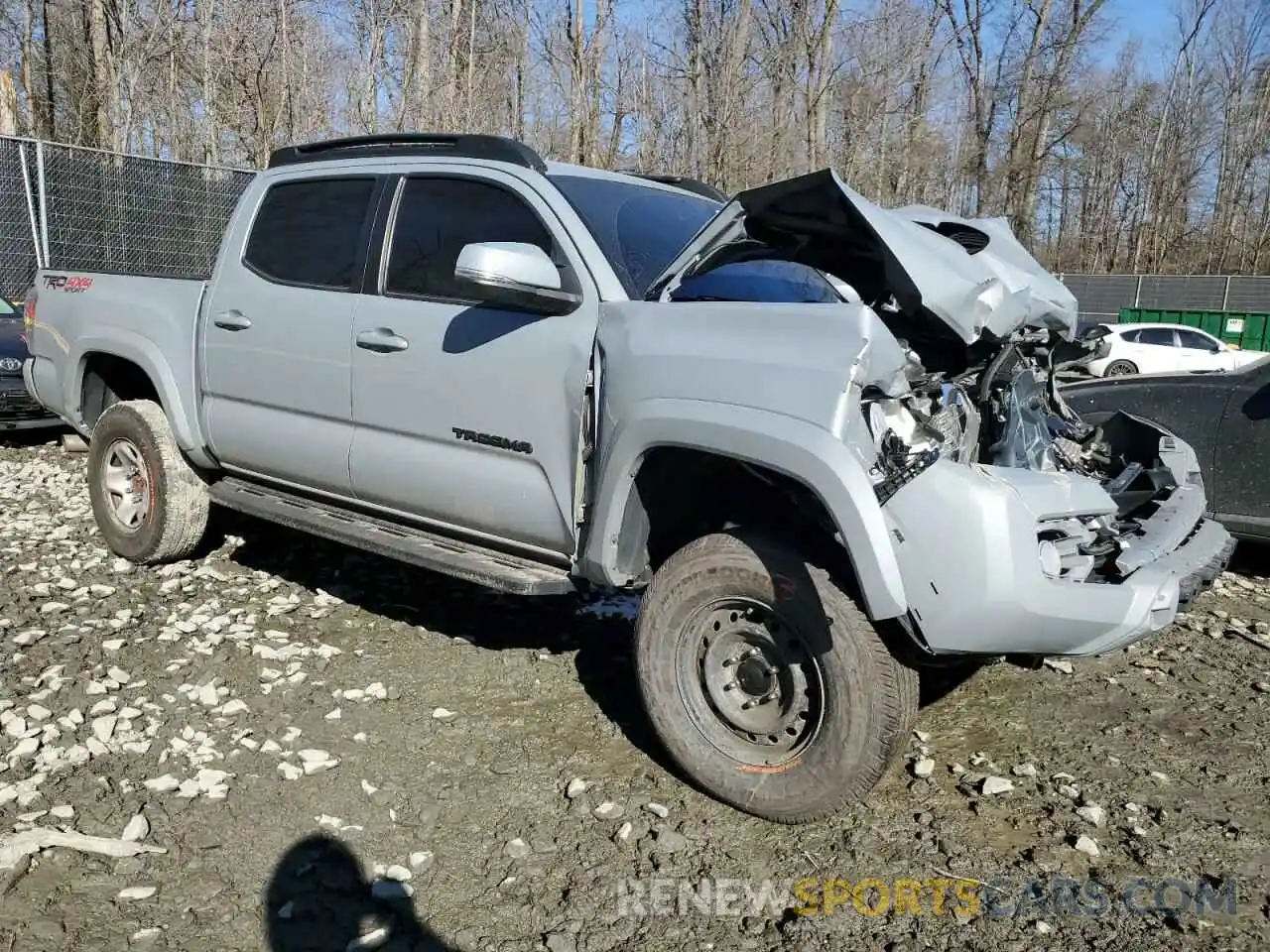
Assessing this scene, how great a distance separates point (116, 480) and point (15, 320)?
5.04 metres

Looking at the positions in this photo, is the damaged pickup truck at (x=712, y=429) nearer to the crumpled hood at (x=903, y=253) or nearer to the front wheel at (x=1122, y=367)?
the crumpled hood at (x=903, y=253)

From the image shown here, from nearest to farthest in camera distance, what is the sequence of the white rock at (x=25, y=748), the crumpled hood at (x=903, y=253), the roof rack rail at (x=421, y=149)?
the crumpled hood at (x=903, y=253) < the white rock at (x=25, y=748) < the roof rack rail at (x=421, y=149)

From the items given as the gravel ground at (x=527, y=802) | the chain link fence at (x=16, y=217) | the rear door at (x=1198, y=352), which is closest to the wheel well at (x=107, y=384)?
the gravel ground at (x=527, y=802)

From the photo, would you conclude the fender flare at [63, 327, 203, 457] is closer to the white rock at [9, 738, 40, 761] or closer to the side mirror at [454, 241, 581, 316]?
the white rock at [9, 738, 40, 761]

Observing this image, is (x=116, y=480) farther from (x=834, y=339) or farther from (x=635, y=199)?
(x=834, y=339)

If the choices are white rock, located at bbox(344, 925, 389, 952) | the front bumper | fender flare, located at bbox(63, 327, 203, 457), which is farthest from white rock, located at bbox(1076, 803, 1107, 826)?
fender flare, located at bbox(63, 327, 203, 457)

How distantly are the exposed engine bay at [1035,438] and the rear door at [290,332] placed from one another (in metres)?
2.34

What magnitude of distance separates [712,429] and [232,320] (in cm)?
272

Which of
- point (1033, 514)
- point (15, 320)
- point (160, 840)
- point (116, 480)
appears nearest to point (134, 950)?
point (160, 840)

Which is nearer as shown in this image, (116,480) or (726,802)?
(726,802)

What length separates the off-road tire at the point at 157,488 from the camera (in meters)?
5.10

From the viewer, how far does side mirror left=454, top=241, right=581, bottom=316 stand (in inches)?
128

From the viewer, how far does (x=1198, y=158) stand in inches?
1619

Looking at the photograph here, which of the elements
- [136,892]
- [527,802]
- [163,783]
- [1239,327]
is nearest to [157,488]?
[163,783]
